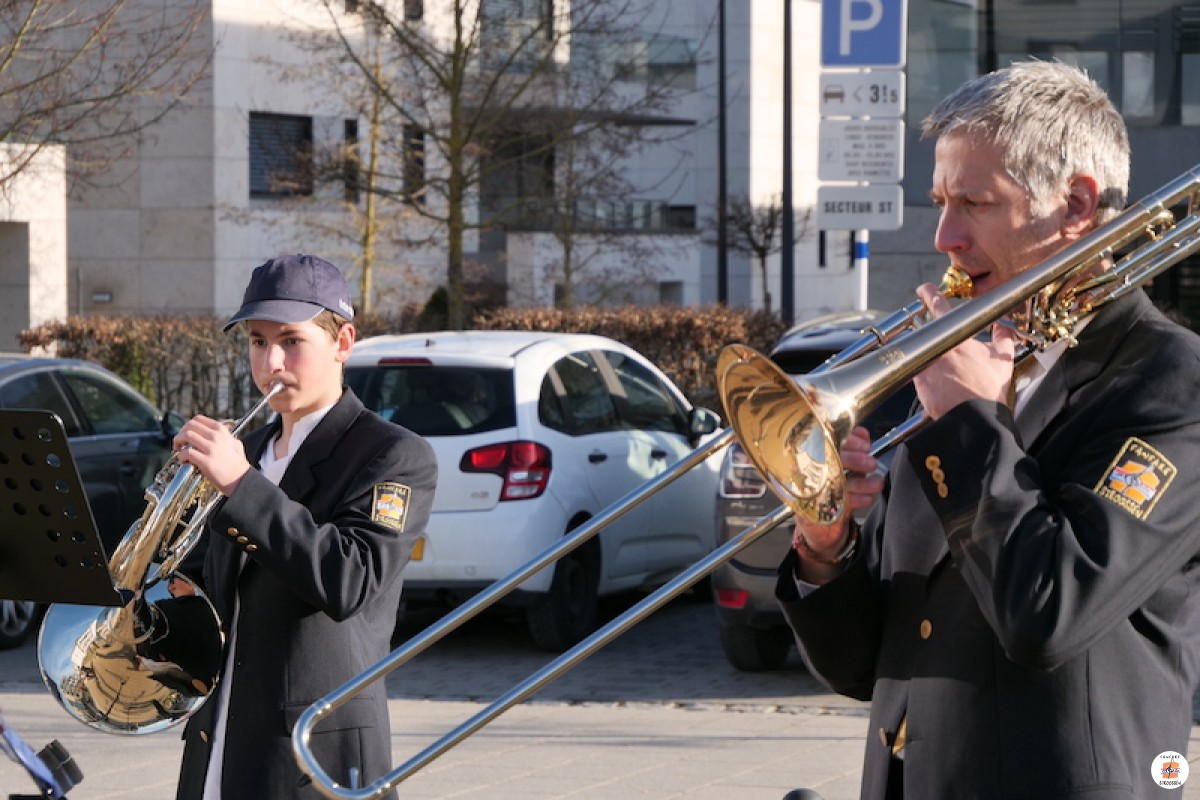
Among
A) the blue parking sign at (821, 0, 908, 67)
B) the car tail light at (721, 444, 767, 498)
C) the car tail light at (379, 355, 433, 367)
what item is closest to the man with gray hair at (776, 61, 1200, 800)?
the car tail light at (721, 444, 767, 498)

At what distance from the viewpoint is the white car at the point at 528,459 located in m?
9.62

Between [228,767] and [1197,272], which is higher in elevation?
[1197,272]

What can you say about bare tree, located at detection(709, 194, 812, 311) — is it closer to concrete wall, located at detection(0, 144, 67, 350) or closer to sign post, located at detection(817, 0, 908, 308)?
concrete wall, located at detection(0, 144, 67, 350)

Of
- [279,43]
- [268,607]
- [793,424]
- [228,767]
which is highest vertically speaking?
[279,43]

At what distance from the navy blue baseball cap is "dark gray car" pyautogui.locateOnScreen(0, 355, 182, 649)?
6976 millimetres

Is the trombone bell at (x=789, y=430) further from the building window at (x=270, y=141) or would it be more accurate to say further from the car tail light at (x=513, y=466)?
the building window at (x=270, y=141)

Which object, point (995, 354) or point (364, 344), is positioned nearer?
point (995, 354)

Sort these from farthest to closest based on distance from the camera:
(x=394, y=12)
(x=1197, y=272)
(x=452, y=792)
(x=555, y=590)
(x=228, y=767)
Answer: (x=1197, y=272) < (x=394, y=12) < (x=555, y=590) < (x=452, y=792) < (x=228, y=767)

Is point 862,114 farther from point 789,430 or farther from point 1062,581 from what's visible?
point 1062,581

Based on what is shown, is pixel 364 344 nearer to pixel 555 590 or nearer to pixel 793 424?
pixel 555 590

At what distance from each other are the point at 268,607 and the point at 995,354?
1771 mm

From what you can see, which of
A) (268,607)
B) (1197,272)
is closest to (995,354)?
(268,607)

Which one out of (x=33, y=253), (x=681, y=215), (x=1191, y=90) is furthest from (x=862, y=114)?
(x=681, y=215)

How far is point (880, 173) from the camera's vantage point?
13.3 meters
